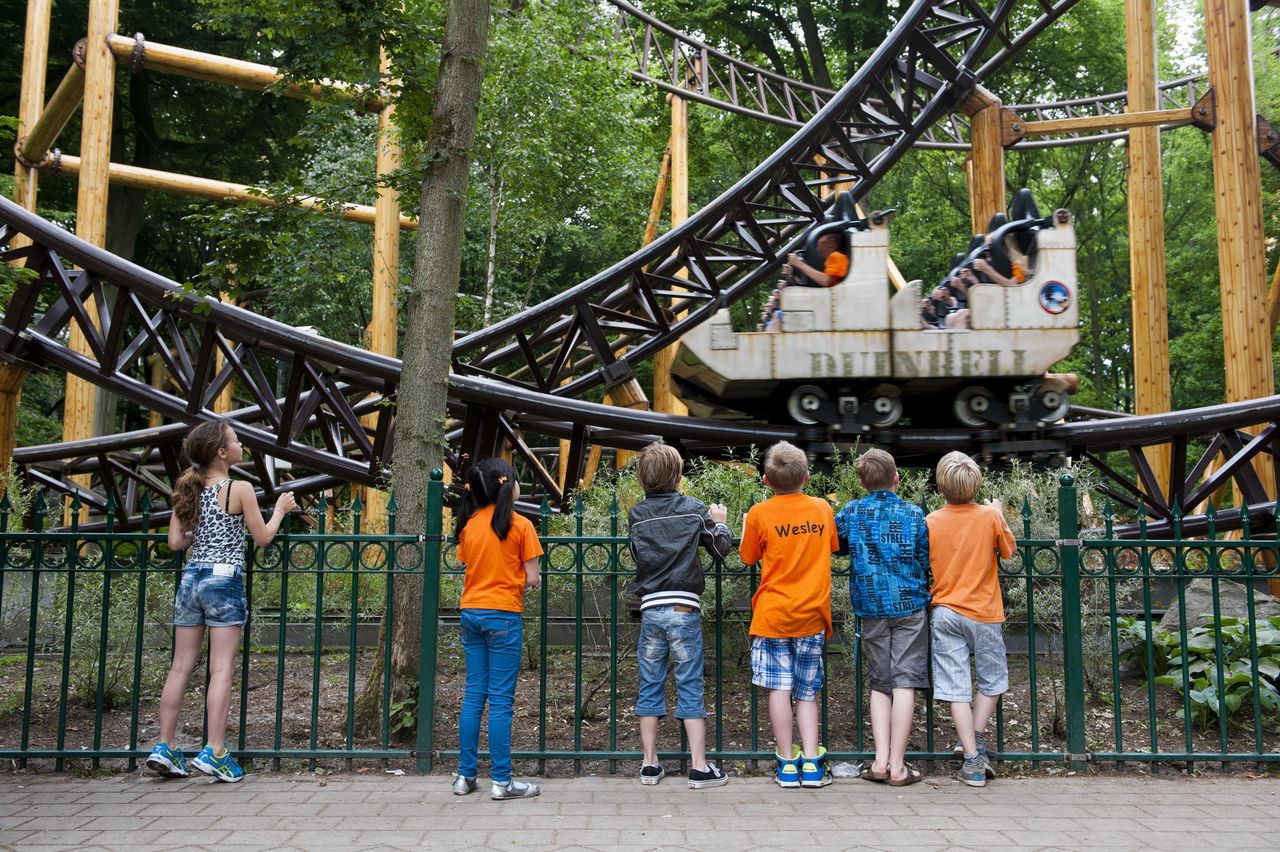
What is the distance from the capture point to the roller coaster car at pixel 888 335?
774 cm

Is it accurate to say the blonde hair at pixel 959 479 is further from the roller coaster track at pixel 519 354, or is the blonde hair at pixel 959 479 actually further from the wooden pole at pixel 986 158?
the wooden pole at pixel 986 158

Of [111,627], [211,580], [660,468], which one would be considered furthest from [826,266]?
[111,627]


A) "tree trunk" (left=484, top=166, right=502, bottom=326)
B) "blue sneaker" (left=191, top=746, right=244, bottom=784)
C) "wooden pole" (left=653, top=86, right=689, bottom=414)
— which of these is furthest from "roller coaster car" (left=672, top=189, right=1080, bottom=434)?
"wooden pole" (left=653, top=86, right=689, bottom=414)

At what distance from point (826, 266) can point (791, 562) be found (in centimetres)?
399

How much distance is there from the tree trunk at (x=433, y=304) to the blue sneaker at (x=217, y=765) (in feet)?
2.44

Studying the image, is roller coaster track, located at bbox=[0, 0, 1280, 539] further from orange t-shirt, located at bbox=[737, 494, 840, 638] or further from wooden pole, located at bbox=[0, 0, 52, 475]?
wooden pole, located at bbox=[0, 0, 52, 475]

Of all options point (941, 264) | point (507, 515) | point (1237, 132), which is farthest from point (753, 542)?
point (941, 264)

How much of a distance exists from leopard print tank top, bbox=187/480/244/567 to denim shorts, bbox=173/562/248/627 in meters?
0.04

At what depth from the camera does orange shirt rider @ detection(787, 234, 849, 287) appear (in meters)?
7.86

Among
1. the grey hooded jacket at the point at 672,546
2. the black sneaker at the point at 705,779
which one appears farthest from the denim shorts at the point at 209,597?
the black sneaker at the point at 705,779

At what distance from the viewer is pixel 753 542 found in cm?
455

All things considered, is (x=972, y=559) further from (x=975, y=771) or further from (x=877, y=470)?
(x=975, y=771)

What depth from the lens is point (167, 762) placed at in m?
4.50

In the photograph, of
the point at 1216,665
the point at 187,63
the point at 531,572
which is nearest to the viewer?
the point at 531,572
